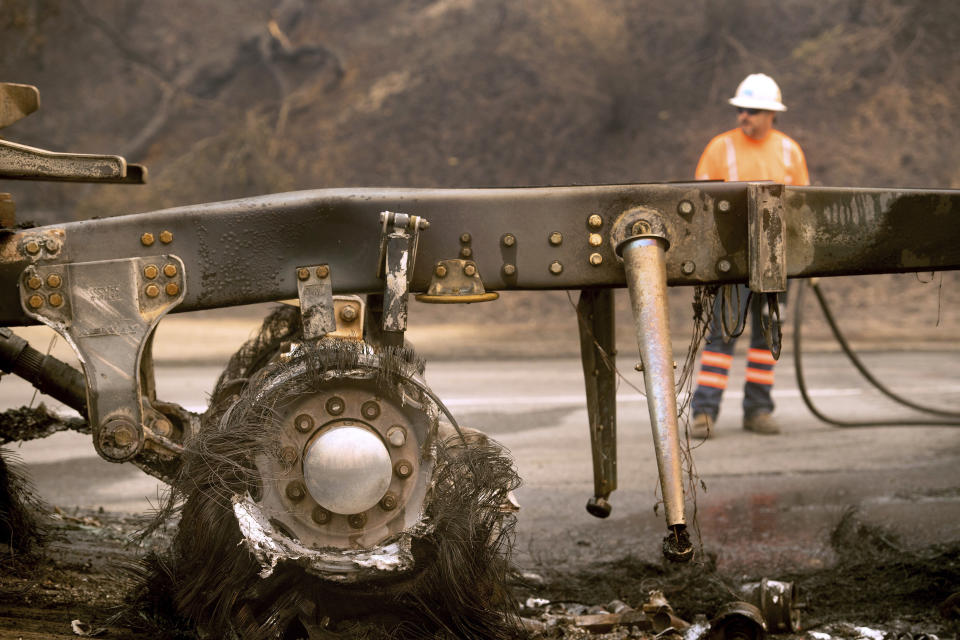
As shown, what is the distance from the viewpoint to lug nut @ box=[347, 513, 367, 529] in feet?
8.60

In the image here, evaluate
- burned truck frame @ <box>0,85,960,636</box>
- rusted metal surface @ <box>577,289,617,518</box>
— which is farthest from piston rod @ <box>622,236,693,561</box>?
rusted metal surface @ <box>577,289,617,518</box>

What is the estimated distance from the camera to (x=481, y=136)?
54.0 feet

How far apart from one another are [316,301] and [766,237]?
1.20 m

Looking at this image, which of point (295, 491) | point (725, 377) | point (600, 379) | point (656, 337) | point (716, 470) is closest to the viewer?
point (295, 491)

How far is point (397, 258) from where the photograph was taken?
2.72 m

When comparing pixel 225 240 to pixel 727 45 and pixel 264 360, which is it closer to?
pixel 264 360

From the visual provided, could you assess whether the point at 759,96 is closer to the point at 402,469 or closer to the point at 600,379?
the point at 600,379

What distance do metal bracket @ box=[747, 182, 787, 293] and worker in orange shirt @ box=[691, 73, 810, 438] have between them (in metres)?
3.96

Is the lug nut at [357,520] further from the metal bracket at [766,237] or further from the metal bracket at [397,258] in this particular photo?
the metal bracket at [766,237]

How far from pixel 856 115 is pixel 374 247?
1428 centimetres

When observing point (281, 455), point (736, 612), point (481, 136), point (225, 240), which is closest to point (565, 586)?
point (736, 612)

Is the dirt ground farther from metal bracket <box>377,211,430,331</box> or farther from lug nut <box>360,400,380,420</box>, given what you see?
metal bracket <box>377,211,430,331</box>

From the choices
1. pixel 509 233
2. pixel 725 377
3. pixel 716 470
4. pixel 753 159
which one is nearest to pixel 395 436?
pixel 509 233

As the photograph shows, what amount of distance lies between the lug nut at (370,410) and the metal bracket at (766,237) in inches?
41.7
